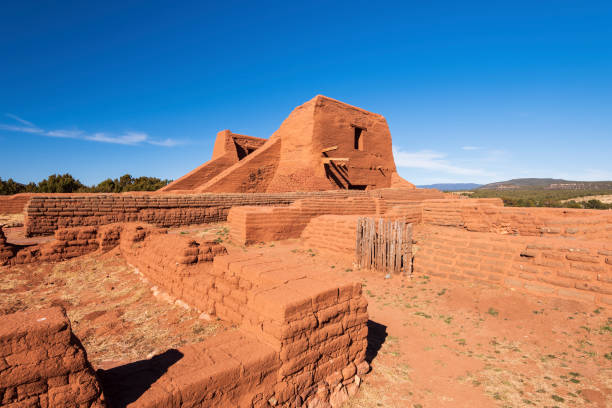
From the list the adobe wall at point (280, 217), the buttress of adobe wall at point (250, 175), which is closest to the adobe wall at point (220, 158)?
the buttress of adobe wall at point (250, 175)

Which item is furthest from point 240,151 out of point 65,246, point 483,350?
point 483,350

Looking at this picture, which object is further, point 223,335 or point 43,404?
point 223,335

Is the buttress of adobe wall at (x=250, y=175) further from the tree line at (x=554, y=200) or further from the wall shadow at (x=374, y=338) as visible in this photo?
the tree line at (x=554, y=200)

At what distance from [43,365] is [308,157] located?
636 inches

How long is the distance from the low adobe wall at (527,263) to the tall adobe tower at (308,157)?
1109 centimetres

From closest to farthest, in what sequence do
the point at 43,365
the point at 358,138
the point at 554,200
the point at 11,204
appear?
the point at 43,365 < the point at 11,204 < the point at 358,138 < the point at 554,200

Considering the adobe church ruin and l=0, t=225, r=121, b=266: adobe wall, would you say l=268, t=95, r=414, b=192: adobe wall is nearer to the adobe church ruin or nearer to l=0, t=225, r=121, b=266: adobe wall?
the adobe church ruin

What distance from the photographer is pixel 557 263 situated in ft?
17.2

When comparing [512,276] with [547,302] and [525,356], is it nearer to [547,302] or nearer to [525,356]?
[547,302]

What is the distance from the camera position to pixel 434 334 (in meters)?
4.36

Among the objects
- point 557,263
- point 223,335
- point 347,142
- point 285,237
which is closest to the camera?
point 223,335

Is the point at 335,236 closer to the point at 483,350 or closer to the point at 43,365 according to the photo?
the point at 483,350

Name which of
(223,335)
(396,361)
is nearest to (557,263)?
(396,361)

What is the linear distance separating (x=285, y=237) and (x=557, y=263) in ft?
23.7
